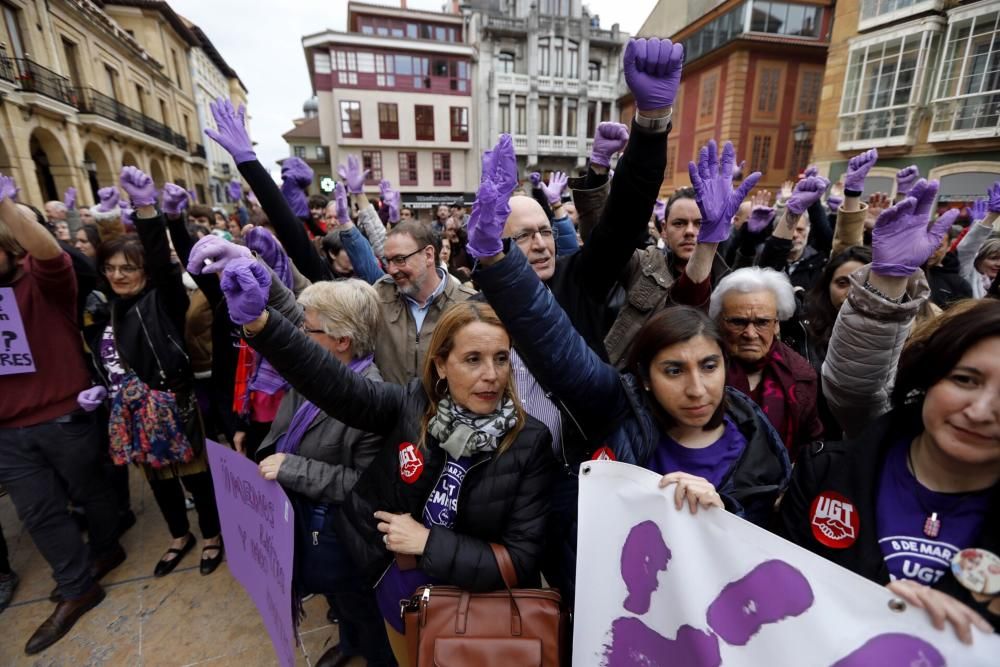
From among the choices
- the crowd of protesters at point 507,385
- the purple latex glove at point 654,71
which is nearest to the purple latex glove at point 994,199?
the crowd of protesters at point 507,385

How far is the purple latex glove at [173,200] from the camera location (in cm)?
258

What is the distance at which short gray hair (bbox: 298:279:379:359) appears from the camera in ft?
6.38

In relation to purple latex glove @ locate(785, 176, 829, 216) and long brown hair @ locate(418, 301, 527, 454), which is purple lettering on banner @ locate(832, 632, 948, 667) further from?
purple latex glove @ locate(785, 176, 829, 216)

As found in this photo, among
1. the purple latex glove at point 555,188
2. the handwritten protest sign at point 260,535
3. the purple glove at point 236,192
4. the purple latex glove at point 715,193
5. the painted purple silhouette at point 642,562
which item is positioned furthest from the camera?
the purple glove at point 236,192

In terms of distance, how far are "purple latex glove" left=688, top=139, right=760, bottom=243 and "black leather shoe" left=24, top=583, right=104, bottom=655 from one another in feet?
12.4

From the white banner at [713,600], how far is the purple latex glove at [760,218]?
8.04 feet

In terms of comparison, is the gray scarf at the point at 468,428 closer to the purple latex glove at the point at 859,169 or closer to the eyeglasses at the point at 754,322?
the eyeglasses at the point at 754,322

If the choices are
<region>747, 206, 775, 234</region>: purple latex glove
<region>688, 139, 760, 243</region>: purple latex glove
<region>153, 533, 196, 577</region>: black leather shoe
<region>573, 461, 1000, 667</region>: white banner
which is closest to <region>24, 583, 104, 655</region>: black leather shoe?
<region>153, 533, 196, 577</region>: black leather shoe

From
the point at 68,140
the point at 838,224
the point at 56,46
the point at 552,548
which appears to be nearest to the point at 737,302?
the point at 552,548

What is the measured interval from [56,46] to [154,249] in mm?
20708

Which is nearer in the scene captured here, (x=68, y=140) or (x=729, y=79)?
(x=68, y=140)

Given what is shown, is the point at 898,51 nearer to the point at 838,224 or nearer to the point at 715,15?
the point at 715,15

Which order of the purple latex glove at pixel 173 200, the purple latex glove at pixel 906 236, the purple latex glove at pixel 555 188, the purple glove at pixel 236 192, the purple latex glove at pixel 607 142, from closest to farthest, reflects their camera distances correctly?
the purple latex glove at pixel 906 236
the purple latex glove at pixel 607 142
the purple latex glove at pixel 173 200
the purple latex glove at pixel 555 188
the purple glove at pixel 236 192

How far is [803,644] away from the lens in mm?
959
